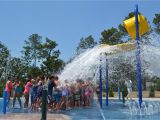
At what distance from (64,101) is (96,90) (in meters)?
3.72

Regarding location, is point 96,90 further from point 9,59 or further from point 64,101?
point 9,59

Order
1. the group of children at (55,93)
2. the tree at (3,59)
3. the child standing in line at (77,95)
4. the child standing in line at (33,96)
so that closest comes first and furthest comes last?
the group of children at (55,93), the child standing in line at (33,96), the child standing in line at (77,95), the tree at (3,59)

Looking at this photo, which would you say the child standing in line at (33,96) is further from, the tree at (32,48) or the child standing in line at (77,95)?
the tree at (32,48)

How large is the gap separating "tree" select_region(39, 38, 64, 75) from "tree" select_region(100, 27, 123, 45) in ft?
21.8

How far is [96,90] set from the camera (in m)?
19.9

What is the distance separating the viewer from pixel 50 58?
50062 mm

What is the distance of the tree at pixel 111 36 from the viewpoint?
4769 centimetres

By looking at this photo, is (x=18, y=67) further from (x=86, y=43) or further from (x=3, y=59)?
(x=86, y=43)

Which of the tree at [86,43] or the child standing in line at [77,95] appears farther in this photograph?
the tree at [86,43]

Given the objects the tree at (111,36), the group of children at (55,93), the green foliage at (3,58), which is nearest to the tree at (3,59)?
the green foliage at (3,58)

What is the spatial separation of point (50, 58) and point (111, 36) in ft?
29.1

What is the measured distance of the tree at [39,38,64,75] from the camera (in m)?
48.8

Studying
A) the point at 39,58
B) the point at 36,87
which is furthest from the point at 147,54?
the point at 39,58

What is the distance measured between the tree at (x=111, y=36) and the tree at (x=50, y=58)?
6651 millimetres
